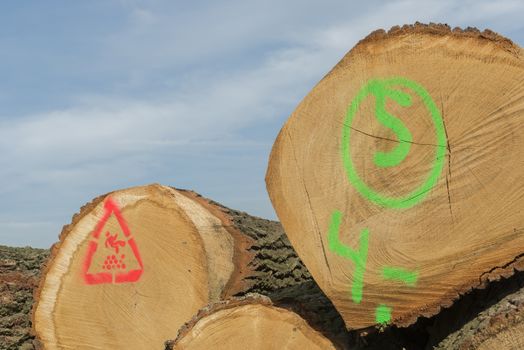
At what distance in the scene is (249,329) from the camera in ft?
10.3

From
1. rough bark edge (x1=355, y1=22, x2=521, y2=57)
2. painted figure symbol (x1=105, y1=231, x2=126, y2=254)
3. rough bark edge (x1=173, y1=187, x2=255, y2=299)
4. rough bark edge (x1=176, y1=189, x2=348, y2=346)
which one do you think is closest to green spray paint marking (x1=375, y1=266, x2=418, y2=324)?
rough bark edge (x1=176, y1=189, x2=348, y2=346)

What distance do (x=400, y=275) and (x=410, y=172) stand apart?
16.3 inches

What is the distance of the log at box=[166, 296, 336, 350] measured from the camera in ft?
10.2

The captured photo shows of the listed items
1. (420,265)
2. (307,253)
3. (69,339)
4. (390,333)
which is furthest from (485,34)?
(69,339)

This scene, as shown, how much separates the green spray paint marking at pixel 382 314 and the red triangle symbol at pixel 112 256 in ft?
4.88

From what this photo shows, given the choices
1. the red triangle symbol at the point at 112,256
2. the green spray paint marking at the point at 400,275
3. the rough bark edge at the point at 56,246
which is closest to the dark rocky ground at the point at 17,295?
the rough bark edge at the point at 56,246

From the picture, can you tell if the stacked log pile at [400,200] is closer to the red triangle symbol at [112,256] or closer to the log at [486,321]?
the log at [486,321]

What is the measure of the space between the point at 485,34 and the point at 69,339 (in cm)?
278

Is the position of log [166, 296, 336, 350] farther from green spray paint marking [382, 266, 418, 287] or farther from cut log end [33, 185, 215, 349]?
cut log end [33, 185, 215, 349]

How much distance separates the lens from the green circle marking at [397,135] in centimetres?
288

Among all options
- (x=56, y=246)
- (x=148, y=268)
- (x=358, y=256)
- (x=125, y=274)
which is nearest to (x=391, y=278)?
(x=358, y=256)

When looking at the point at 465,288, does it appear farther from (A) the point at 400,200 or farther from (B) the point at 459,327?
(A) the point at 400,200

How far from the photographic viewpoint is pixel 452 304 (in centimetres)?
295

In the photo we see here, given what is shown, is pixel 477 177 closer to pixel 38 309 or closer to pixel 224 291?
pixel 224 291
